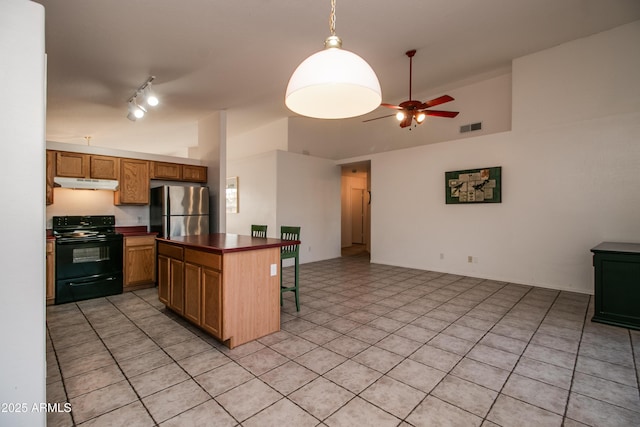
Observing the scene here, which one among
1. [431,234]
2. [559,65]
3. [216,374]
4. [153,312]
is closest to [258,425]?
[216,374]

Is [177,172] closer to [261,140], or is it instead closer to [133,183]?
[133,183]

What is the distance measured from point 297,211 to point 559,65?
209 inches

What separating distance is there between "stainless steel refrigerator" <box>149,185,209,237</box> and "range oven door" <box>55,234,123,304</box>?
0.77 meters

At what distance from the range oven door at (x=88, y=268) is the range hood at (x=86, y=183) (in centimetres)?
91

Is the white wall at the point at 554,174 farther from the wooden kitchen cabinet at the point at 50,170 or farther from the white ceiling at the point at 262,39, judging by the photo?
the wooden kitchen cabinet at the point at 50,170

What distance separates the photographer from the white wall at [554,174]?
4004 millimetres

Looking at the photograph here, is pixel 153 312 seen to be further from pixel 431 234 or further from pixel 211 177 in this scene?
pixel 431 234

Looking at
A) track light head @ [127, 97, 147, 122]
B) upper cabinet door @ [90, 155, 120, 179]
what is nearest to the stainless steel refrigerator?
upper cabinet door @ [90, 155, 120, 179]

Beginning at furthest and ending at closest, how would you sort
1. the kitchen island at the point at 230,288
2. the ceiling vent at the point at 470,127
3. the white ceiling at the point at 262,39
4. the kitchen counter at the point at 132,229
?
the ceiling vent at the point at 470,127, the kitchen counter at the point at 132,229, the white ceiling at the point at 262,39, the kitchen island at the point at 230,288

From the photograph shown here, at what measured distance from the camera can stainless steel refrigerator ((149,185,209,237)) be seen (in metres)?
5.07

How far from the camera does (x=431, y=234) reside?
5.96 m

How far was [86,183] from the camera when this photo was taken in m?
4.59

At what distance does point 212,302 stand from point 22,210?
62.3 inches

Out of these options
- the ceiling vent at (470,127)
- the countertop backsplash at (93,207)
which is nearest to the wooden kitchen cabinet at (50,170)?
the countertop backsplash at (93,207)
